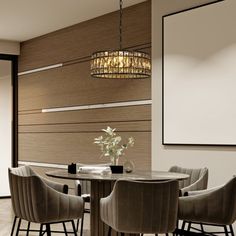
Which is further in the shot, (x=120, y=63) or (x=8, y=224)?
(x=8, y=224)

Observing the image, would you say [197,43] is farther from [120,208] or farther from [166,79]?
[120,208]

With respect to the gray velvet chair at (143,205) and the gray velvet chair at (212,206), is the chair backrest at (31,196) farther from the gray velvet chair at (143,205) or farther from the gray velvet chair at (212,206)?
the gray velvet chair at (212,206)

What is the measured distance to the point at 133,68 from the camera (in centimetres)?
524

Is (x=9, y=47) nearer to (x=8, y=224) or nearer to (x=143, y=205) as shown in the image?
(x=8, y=224)

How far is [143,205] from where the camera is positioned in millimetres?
4141

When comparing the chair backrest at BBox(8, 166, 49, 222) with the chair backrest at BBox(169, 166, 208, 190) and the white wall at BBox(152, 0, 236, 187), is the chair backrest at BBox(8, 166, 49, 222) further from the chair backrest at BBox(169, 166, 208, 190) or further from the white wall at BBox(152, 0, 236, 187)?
the white wall at BBox(152, 0, 236, 187)

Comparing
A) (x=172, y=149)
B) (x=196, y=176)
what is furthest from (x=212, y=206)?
(x=172, y=149)

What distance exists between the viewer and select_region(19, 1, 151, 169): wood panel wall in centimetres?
734

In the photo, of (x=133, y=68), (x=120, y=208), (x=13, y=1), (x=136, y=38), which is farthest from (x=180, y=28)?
(x=120, y=208)

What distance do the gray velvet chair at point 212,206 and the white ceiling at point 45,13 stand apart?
359 cm

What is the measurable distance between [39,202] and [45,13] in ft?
13.3

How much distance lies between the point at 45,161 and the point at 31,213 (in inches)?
186

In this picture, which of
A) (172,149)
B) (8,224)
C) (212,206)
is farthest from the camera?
(8,224)

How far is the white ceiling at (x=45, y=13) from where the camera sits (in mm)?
7371
